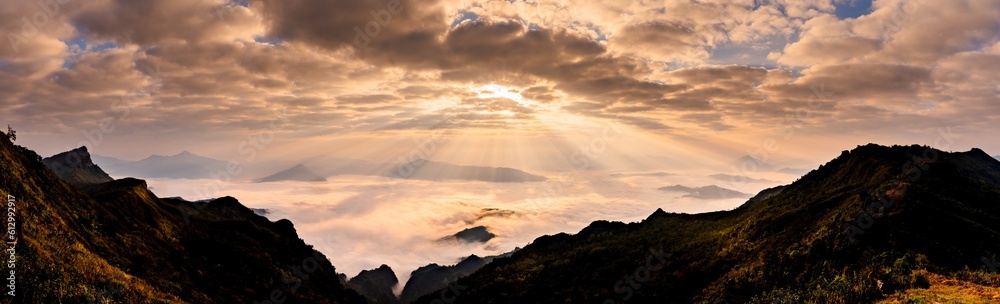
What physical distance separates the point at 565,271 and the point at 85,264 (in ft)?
141

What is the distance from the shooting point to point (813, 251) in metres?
29.6

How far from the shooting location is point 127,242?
116 feet

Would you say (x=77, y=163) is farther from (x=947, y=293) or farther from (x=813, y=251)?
(x=947, y=293)

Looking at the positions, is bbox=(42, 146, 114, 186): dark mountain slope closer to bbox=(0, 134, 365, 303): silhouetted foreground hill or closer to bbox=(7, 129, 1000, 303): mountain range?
bbox=(0, 134, 365, 303): silhouetted foreground hill

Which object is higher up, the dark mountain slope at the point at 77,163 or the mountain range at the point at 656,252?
the dark mountain slope at the point at 77,163

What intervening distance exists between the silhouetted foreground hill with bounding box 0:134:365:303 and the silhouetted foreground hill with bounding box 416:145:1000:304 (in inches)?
952

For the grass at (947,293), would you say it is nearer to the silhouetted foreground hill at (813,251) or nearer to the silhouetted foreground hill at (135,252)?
the silhouetted foreground hill at (813,251)

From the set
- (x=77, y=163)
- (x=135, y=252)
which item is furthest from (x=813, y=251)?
(x=77, y=163)

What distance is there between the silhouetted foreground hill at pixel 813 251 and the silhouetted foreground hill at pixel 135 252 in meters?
24.2

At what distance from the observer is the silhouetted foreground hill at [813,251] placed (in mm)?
23969

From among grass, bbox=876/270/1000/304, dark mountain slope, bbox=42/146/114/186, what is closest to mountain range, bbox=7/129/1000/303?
grass, bbox=876/270/1000/304

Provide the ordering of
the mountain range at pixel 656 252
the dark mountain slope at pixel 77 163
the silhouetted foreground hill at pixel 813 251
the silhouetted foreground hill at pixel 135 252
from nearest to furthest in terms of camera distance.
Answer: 1. the silhouetted foreground hill at pixel 135 252
2. the mountain range at pixel 656 252
3. the silhouetted foreground hill at pixel 813 251
4. the dark mountain slope at pixel 77 163

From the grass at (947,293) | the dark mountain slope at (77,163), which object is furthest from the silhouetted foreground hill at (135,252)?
the dark mountain slope at (77,163)

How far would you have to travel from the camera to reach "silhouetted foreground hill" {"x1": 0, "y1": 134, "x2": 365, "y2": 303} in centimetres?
2153
